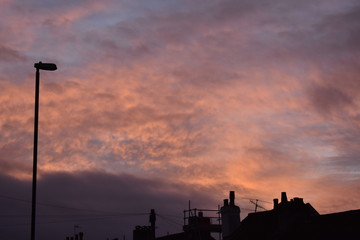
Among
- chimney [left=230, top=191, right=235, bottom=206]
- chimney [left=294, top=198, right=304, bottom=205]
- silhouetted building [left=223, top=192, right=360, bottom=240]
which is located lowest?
silhouetted building [left=223, top=192, right=360, bottom=240]

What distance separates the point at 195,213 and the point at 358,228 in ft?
99.0

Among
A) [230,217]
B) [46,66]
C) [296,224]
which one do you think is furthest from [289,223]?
[46,66]

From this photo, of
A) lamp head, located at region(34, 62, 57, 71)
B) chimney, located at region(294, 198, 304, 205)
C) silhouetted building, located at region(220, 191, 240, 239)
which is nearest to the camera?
lamp head, located at region(34, 62, 57, 71)

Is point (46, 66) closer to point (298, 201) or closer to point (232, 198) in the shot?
point (232, 198)

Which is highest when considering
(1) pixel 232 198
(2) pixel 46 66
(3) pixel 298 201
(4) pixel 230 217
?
(2) pixel 46 66

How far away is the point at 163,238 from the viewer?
71.2 metres

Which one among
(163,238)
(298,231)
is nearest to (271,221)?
(298,231)

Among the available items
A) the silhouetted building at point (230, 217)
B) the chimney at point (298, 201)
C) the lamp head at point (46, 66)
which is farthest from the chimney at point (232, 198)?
the lamp head at point (46, 66)

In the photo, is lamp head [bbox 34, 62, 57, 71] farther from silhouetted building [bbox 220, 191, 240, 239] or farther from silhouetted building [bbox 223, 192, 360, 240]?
silhouetted building [bbox 220, 191, 240, 239]

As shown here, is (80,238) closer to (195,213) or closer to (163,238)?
(163,238)

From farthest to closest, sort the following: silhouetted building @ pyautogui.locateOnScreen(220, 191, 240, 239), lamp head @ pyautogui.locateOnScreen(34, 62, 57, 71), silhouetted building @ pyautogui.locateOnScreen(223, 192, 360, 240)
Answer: silhouetted building @ pyautogui.locateOnScreen(220, 191, 240, 239)
silhouetted building @ pyautogui.locateOnScreen(223, 192, 360, 240)
lamp head @ pyautogui.locateOnScreen(34, 62, 57, 71)

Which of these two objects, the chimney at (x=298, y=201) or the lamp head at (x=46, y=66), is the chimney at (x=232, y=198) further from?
the lamp head at (x=46, y=66)

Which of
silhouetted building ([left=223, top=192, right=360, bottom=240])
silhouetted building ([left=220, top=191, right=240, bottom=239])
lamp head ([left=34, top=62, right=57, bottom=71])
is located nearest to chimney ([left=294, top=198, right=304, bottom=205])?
silhouetted building ([left=223, top=192, right=360, bottom=240])

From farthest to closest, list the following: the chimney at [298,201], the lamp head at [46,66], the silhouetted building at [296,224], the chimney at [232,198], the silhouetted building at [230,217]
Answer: the silhouetted building at [230,217], the chimney at [232,198], the chimney at [298,201], the silhouetted building at [296,224], the lamp head at [46,66]
